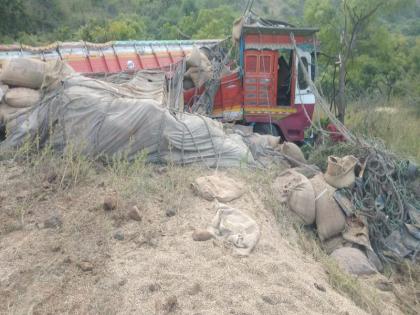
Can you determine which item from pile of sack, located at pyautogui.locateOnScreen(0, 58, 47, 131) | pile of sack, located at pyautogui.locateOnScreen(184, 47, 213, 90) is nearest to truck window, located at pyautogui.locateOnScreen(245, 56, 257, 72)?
pile of sack, located at pyautogui.locateOnScreen(184, 47, 213, 90)

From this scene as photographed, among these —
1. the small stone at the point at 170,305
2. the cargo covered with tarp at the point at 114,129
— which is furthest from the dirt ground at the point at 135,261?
the cargo covered with tarp at the point at 114,129

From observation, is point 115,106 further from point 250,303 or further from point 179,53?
point 179,53

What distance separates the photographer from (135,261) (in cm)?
385

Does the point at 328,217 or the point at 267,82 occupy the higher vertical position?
the point at 267,82

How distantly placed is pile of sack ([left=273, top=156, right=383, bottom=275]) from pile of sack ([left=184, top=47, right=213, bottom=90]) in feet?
10.3

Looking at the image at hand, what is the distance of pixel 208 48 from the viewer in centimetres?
1053

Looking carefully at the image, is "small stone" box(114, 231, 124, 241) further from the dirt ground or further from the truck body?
the truck body

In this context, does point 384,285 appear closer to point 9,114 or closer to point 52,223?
point 52,223

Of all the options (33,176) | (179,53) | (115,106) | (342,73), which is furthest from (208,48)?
(33,176)

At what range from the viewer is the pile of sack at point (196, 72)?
8945mm

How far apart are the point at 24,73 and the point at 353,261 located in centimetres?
465

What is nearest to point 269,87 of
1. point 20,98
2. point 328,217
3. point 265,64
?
point 265,64

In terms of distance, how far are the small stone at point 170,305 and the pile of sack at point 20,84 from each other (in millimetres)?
3818

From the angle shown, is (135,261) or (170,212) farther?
(170,212)
